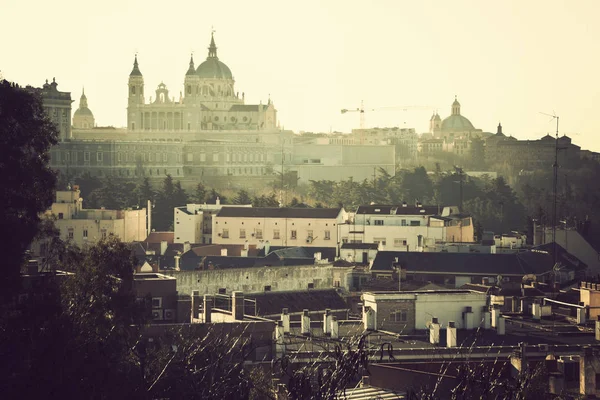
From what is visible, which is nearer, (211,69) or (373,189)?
(373,189)

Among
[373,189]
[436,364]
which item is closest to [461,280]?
[436,364]

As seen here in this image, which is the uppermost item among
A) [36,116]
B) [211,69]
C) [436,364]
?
[211,69]

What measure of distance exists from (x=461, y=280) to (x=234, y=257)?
8.50 m

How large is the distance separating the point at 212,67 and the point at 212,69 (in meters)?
0.14

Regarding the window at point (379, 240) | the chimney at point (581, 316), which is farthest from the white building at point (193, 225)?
the chimney at point (581, 316)

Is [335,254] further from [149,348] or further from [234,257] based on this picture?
[149,348]

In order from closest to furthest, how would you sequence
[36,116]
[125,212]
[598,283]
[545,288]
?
[36,116], [598,283], [545,288], [125,212]

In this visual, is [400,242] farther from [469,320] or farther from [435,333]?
[435,333]

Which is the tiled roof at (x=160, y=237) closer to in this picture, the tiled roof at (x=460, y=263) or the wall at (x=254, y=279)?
the wall at (x=254, y=279)

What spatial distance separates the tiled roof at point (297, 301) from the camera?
3328 centimetres

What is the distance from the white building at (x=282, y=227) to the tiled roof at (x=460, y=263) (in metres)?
12.3

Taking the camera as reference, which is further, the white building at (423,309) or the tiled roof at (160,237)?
the tiled roof at (160,237)

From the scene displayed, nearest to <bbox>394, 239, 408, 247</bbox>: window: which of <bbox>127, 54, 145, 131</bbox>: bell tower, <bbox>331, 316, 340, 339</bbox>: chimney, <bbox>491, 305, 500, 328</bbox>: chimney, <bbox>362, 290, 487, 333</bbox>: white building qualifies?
<bbox>362, 290, 487, 333</bbox>: white building

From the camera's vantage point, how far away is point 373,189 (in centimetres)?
7625
